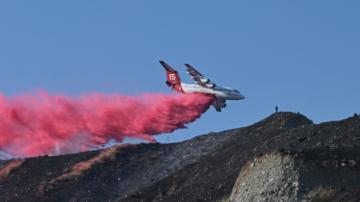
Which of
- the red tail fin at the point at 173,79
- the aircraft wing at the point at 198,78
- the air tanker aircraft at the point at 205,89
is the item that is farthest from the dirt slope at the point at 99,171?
the red tail fin at the point at 173,79

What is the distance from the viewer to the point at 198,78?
224 feet

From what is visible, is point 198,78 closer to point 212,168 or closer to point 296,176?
point 212,168

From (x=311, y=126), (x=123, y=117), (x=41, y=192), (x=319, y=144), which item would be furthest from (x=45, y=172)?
(x=319, y=144)

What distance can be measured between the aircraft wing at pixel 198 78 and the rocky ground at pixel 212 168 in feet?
21.6

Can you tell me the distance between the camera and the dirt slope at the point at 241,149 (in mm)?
41188

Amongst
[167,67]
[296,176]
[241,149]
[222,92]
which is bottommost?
[296,176]

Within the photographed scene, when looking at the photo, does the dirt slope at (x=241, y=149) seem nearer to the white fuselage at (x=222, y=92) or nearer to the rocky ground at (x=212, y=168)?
the rocky ground at (x=212, y=168)

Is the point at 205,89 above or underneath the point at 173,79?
underneath

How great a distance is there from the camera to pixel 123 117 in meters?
72.8

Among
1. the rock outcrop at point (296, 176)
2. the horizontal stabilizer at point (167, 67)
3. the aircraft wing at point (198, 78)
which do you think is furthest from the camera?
the horizontal stabilizer at point (167, 67)

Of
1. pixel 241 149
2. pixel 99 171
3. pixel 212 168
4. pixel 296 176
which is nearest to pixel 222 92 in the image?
pixel 241 149

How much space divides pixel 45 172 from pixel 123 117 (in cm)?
1238

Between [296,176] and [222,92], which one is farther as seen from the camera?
[222,92]

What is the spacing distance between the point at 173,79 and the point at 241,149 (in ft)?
73.2
